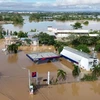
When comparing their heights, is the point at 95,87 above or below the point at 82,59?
below

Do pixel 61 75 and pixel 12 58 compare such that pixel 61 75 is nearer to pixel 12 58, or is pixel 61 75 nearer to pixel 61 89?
pixel 61 89

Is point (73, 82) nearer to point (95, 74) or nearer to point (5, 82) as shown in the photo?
point (95, 74)

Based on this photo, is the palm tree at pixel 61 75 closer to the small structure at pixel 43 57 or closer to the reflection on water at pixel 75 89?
the reflection on water at pixel 75 89

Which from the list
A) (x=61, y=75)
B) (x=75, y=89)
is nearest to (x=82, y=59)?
(x=61, y=75)

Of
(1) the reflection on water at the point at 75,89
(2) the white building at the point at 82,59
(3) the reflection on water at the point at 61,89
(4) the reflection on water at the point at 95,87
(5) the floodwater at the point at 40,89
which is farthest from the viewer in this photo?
(2) the white building at the point at 82,59

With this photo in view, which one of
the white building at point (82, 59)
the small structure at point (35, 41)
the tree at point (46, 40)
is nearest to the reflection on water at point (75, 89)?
the white building at point (82, 59)

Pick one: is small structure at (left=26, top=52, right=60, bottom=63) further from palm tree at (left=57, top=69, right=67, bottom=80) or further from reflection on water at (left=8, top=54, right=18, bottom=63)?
palm tree at (left=57, top=69, right=67, bottom=80)

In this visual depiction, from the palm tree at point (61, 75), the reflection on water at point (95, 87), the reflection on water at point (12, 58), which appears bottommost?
the reflection on water at point (95, 87)

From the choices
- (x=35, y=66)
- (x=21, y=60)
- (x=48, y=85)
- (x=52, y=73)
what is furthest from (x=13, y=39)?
(x=48, y=85)

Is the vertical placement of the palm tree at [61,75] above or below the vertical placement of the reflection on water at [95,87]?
above

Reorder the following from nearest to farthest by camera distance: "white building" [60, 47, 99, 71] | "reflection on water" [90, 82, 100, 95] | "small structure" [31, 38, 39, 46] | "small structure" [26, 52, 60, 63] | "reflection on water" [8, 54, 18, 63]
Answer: "reflection on water" [90, 82, 100, 95]
"white building" [60, 47, 99, 71]
"small structure" [26, 52, 60, 63]
"reflection on water" [8, 54, 18, 63]
"small structure" [31, 38, 39, 46]

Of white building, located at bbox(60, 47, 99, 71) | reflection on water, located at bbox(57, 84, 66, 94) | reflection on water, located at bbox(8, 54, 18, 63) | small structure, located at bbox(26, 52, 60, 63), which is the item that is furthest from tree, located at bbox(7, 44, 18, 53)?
reflection on water, located at bbox(57, 84, 66, 94)
